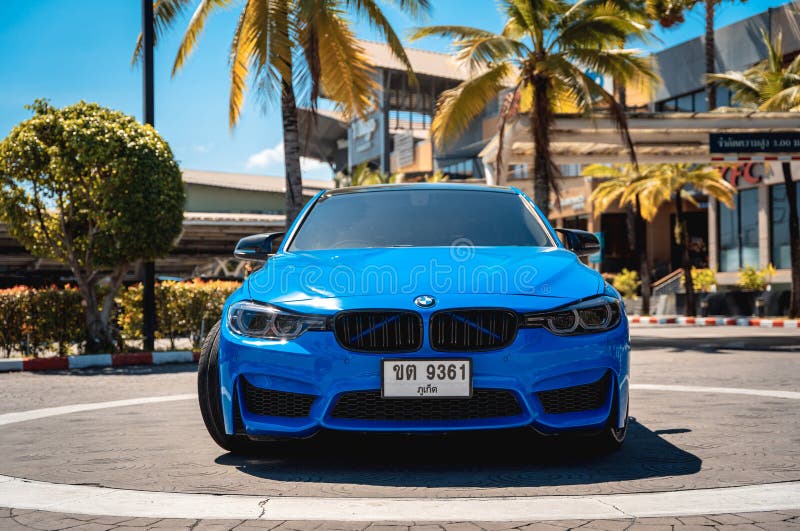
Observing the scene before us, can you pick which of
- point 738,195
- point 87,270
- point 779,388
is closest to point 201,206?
point 738,195

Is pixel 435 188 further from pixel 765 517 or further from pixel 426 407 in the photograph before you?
pixel 765 517

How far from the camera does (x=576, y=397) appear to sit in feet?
13.8

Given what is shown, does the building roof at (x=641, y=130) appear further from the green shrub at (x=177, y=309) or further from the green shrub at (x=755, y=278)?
the green shrub at (x=755, y=278)

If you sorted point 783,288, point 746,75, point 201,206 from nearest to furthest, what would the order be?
1. point 746,75
2. point 783,288
3. point 201,206

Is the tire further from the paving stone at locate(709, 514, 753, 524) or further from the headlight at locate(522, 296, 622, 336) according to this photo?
the paving stone at locate(709, 514, 753, 524)

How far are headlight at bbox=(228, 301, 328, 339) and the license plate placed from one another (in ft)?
1.35

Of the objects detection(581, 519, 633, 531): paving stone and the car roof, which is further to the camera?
the car roof

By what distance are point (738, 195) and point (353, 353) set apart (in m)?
34.1

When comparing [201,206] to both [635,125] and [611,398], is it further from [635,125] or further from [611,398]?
[611,398]

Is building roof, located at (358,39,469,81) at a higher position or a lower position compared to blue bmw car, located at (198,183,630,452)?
higher

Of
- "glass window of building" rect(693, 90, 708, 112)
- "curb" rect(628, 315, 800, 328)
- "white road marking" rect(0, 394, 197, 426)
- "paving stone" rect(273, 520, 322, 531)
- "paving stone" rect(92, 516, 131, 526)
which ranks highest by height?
"glass window of building" rect(693, 90, 708, 112)

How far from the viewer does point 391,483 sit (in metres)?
4.05

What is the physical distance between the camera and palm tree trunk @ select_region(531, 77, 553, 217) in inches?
797

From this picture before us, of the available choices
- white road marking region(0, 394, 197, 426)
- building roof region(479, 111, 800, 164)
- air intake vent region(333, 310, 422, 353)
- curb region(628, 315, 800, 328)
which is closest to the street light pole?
white road marking region(0, 394, 197, 426)
